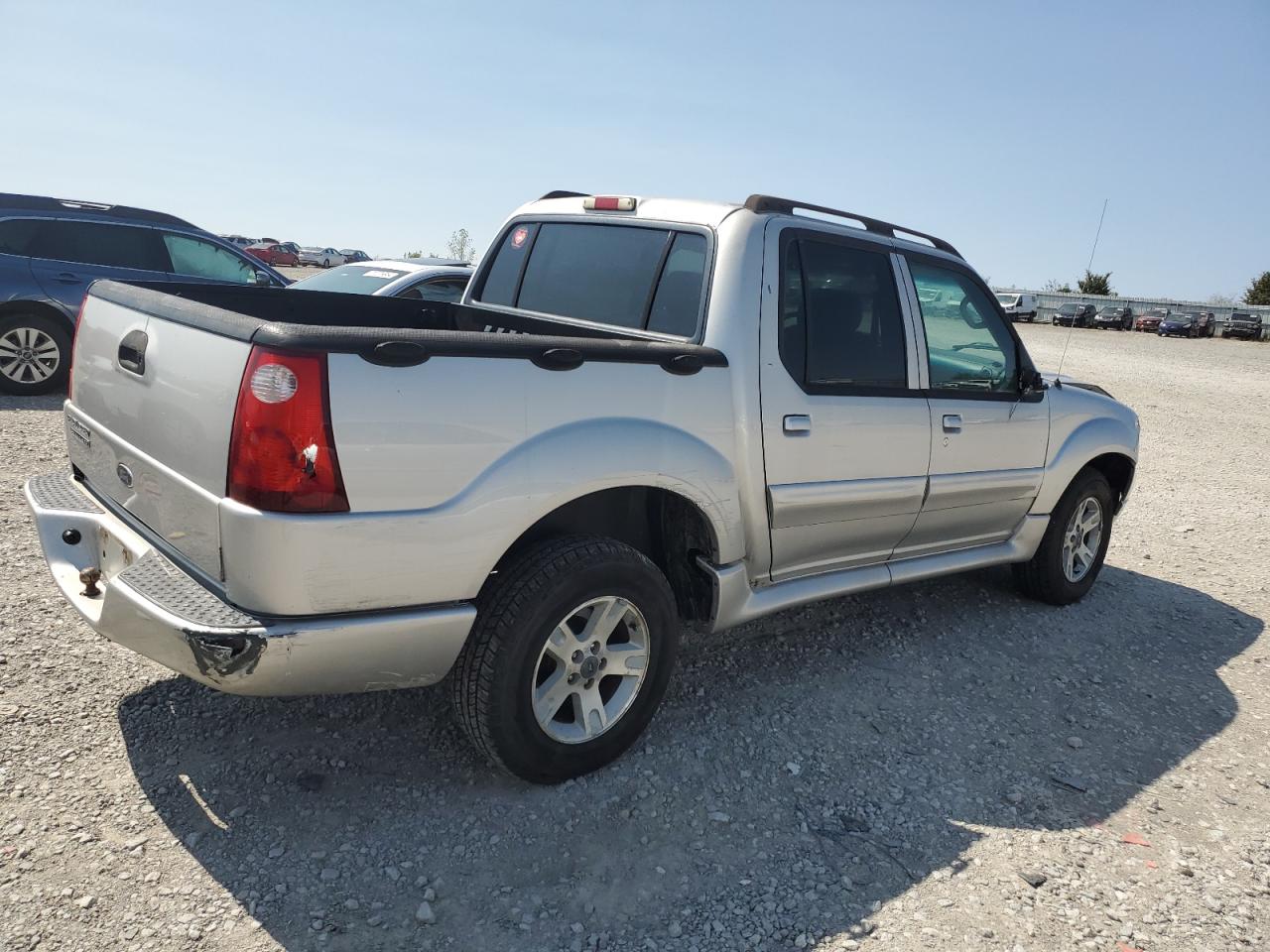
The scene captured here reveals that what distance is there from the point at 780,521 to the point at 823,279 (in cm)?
100

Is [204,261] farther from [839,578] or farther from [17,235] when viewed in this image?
[839,578]

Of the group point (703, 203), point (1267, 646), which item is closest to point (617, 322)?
point (703, 203)

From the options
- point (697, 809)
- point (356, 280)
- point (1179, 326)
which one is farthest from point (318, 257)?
point (697, 809)

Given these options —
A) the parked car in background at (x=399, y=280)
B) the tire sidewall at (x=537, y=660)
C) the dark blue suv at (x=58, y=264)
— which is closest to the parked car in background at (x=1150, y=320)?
the parked car in background at (x=399, y=280)

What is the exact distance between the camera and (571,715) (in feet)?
10.1

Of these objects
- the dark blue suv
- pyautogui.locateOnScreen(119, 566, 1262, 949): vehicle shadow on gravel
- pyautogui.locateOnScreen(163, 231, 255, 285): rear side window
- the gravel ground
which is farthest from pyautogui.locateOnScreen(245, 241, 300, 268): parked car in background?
pyautogui.locateOnScreen(119, 566, 1262, 949): vehicle shadow on gravel

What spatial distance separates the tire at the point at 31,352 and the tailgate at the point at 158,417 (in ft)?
21.0

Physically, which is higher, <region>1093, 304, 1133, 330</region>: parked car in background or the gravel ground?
<region>1093, 304, 1133, 330</region>: parked car in background

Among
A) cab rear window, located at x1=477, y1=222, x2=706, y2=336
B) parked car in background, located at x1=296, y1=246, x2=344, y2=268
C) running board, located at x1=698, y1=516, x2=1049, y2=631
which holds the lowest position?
parked car in background, located at x1=296, y1=246, x2=344, y2=268

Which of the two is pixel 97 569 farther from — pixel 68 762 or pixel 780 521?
pixel 780 521

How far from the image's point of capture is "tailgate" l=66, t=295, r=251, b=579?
241 cm

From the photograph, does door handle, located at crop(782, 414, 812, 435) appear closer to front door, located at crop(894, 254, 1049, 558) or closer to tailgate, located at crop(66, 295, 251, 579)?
front door, located at crop(894, 254, 1049, 558)

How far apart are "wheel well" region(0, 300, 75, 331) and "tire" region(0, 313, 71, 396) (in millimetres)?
22

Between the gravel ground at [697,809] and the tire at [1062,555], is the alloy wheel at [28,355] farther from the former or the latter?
the tire at [1062,555]
